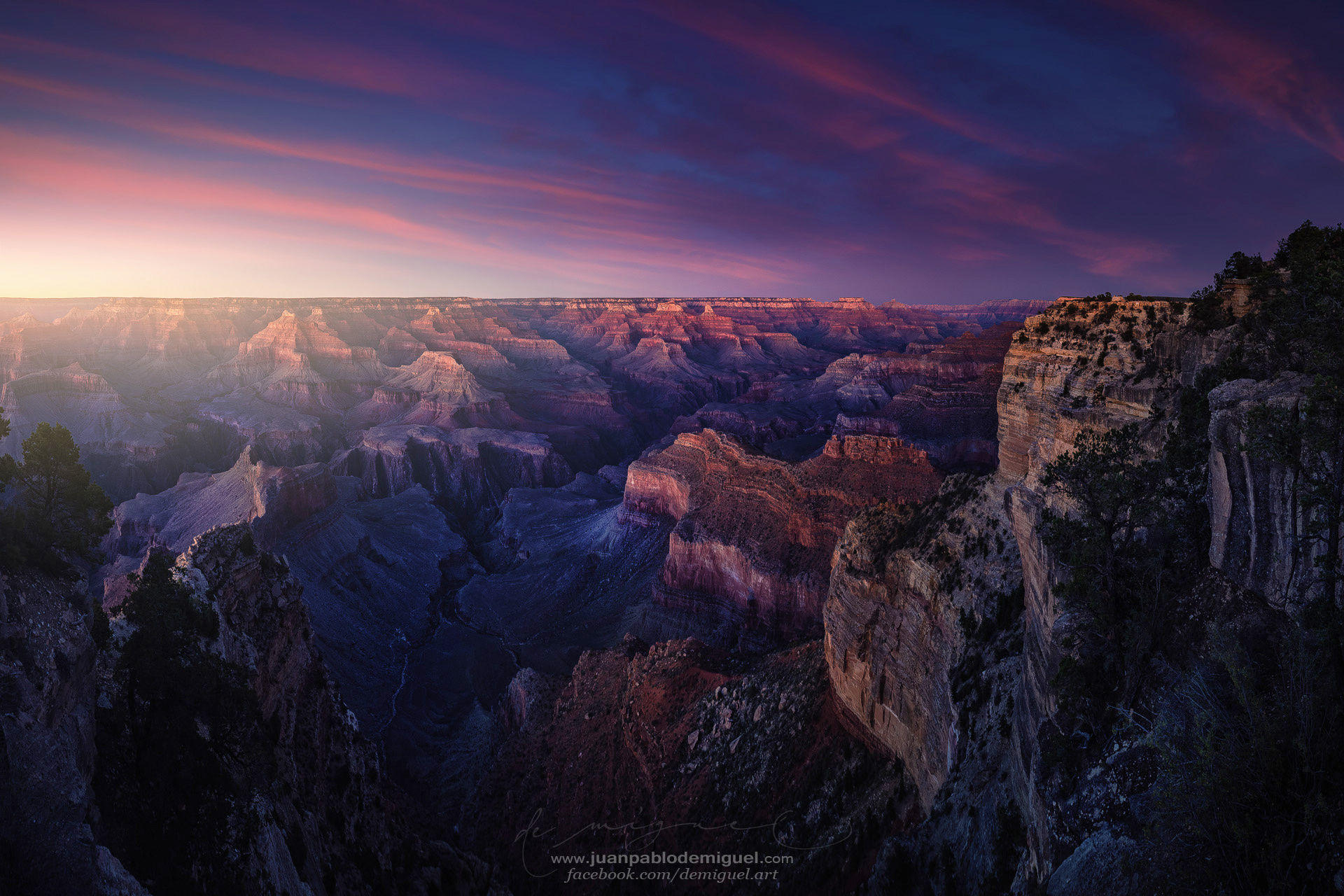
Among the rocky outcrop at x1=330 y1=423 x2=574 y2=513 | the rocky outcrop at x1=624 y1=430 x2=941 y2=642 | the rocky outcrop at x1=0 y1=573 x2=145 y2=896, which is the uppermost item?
the rocky outcrop at x1=0 y1=573 x2=145 y2=896

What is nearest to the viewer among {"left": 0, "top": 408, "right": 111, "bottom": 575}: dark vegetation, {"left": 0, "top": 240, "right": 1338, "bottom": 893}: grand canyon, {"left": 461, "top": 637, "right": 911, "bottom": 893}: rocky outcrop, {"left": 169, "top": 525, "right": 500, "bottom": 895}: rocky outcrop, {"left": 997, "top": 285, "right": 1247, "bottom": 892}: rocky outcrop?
{"left": 997, "top": 285, "right": 1247, "bottom": 892}: rocky outcrop

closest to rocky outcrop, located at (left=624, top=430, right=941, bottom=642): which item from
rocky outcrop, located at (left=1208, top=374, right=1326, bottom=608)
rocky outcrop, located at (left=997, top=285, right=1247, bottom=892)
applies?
rocky outcrop, located at (left=997, top=285, right=1247, bottom=892)

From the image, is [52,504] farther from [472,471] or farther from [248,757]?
[472,471]

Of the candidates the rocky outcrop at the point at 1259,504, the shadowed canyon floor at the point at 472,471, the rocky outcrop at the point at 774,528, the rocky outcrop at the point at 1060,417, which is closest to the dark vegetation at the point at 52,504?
the rocky outcrop at the point at 1060,417

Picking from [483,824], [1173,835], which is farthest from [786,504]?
[1173,835]

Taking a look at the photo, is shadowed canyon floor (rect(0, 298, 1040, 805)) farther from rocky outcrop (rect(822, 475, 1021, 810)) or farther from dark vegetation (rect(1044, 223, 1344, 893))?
dark vegetation (rect(1044, 223, 1344, 893))

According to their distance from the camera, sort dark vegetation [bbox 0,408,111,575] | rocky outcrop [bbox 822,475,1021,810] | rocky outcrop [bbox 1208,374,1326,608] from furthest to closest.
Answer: rocky outcrop [bbox 822,475,1021,810]
dark vegetation [bbox 0,408,111,575]
rocky outcrop [bbox 1208,374,1326,608]

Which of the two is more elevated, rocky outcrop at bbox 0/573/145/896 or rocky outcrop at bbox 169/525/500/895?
rocky outcrop at bbox 0/573/145/896
